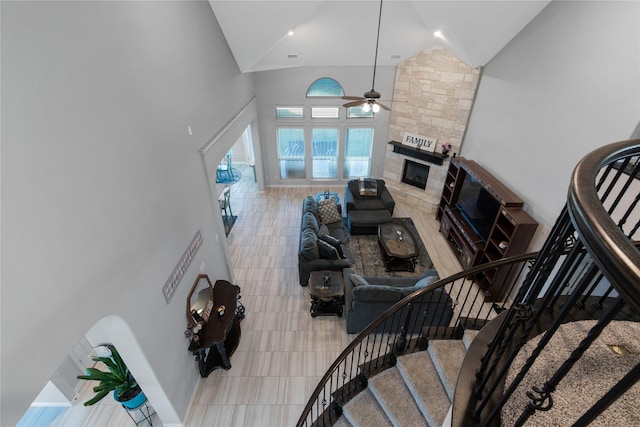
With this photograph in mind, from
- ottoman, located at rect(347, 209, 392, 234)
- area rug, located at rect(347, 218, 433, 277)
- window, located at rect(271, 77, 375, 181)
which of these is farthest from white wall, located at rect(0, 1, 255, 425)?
window, located at rect(271, 77, 375, 181)

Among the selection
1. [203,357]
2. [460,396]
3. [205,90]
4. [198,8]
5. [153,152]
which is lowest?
[203,357]

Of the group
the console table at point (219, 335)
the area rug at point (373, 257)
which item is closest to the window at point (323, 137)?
the area rug at point (373, 257)

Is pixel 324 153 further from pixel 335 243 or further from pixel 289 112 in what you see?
pixel 335 243

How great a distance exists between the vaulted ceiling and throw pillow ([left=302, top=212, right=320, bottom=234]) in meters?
3.24

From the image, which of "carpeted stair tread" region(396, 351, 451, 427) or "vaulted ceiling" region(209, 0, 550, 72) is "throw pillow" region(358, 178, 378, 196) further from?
"carpeted stair tread" region(396, 351, 451, 427)

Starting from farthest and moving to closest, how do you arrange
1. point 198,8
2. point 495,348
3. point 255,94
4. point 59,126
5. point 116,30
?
point 255,94
point 198,8
point 116,30
point 59,126
point 495,348

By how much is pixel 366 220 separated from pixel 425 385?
466cm

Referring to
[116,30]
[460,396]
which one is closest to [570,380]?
[460,396]

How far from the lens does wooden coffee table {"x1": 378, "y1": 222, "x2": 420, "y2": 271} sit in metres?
6.04

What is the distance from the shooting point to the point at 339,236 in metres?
6.88

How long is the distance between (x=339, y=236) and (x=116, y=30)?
528 cm

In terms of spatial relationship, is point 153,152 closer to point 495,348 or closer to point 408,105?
point 495,348

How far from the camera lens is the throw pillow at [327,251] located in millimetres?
5535

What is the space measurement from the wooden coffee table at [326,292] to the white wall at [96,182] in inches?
77.9
